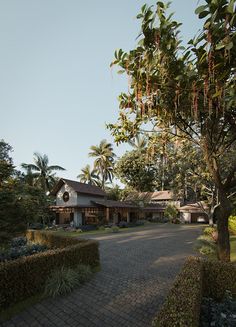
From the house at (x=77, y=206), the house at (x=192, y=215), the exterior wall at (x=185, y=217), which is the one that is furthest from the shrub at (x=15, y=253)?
the exterior wall at (x=185, y=217)

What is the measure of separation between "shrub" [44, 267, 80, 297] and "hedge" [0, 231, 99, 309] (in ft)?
0.93

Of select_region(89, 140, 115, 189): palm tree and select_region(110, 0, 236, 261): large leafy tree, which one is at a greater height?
select_region(89, 140, 115, 189): palm tree

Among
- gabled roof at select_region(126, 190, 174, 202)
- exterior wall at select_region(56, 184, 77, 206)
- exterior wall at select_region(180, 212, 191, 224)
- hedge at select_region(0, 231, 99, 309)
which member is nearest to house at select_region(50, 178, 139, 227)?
exterior wall at select_region(56, 184, 77, 206)

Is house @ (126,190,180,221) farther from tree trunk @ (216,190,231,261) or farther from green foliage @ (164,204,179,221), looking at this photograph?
tree trunk @ (216,190,231,261)

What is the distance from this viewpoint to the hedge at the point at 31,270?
6.29m

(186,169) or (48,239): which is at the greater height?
(186,169)

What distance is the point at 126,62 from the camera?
4387mm

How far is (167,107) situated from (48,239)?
41.7ft

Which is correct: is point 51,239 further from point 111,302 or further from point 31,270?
point 111,302

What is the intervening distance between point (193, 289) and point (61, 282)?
489cm

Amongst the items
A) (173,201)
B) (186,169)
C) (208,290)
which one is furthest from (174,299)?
(173,201)

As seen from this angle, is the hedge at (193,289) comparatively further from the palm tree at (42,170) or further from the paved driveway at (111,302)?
the palm tree at (42,170)

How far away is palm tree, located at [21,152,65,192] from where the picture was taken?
33.8 m

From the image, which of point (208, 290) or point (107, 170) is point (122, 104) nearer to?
point (208, 290)
